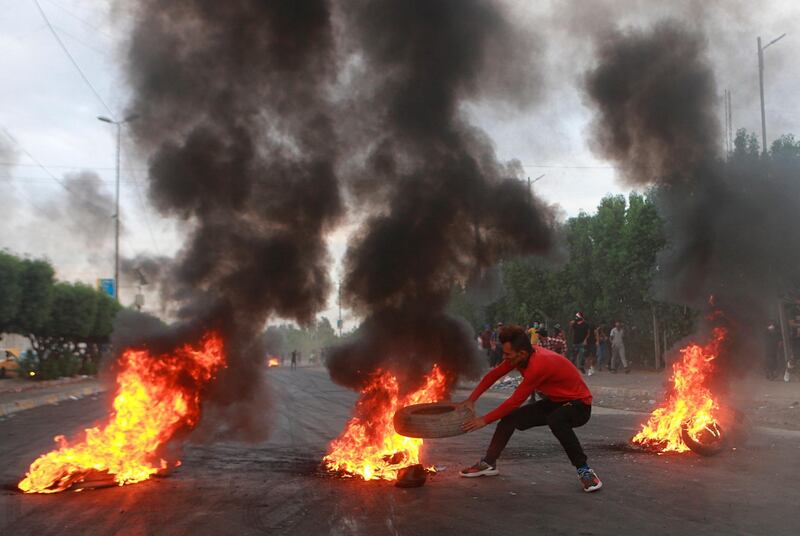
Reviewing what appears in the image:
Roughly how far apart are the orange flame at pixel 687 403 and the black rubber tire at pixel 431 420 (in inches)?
117

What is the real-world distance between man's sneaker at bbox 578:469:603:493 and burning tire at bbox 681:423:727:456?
2.10 m

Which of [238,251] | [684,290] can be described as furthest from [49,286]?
[684,290]

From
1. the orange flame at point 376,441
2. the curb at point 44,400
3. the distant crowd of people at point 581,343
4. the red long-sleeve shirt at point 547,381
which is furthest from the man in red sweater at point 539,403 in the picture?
the curb at point 44,400

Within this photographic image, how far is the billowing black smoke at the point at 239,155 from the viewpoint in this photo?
23.1 ft

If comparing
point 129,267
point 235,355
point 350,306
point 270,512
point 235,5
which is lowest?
point 270,512

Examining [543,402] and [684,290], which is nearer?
[543,402]

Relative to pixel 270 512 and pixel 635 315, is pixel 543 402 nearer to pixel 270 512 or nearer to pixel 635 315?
pixel 270 512

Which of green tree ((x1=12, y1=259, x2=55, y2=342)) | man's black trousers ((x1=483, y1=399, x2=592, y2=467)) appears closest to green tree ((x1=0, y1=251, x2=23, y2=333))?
green tree ((x1=12, y1=259, x2=55, y2=342))

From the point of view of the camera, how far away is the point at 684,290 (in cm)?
936

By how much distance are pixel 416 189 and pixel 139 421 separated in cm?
372

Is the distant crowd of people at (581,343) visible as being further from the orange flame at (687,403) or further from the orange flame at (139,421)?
the orange flame at (139,421)

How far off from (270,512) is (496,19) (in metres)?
6.31

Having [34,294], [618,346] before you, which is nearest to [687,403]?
[618,346]

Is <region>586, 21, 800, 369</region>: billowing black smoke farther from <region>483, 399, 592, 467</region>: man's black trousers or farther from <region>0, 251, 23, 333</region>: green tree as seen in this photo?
<region>0, 251, 23, 333</region>: green tree
